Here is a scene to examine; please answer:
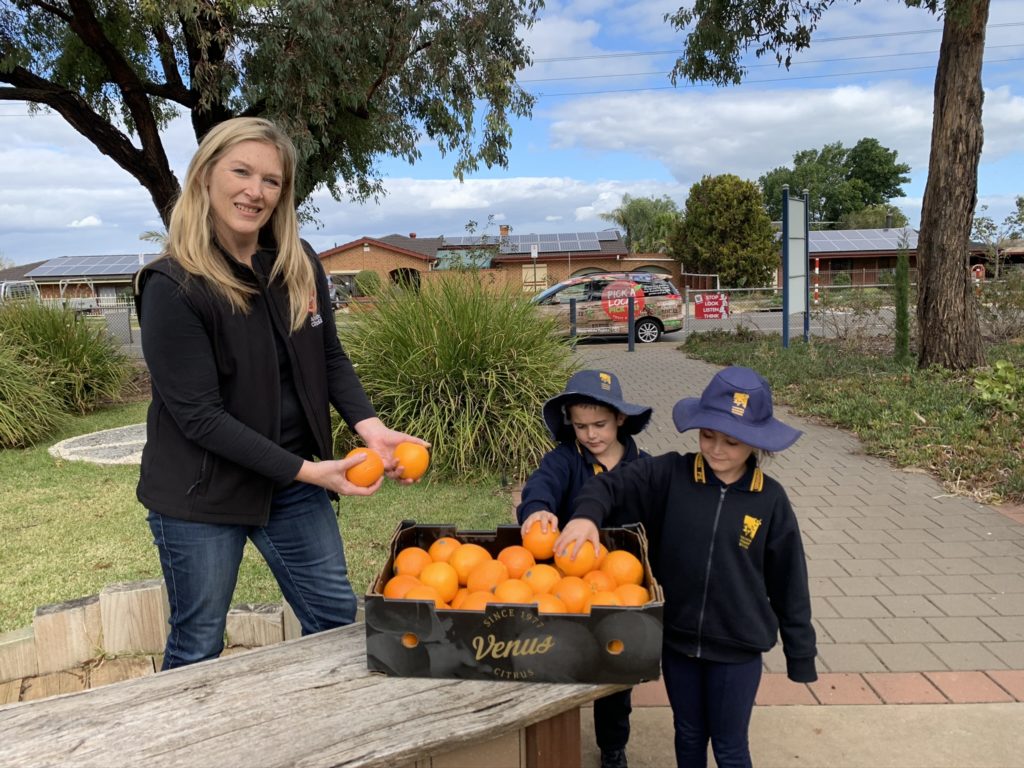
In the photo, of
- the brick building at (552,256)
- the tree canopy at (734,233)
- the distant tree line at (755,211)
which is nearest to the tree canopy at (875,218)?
the distant tree line at (755,211)

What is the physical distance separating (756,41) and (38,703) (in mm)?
11500

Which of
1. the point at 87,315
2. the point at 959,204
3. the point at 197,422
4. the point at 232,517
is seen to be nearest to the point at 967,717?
the point at 232,517

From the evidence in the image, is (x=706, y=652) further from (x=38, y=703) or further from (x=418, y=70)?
(x=418, y=70)

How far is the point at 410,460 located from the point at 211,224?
0.89m

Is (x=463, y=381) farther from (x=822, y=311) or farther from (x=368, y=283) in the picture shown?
(x=822, y=311)

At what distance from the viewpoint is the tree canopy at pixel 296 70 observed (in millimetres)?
7418

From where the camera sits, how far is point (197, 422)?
2.00m

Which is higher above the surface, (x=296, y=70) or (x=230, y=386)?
(x=296, y=70)

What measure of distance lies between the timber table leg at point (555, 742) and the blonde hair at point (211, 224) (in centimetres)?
Answer: 132

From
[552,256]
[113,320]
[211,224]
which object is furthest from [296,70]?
[552,256]

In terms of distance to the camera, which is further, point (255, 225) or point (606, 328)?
point (606, 328)

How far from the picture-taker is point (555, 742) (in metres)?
2.04

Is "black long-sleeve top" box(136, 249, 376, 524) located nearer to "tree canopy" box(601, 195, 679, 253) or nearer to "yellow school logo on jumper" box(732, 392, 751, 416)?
"yellow school logo on jumper" box(732, 392, 751, 416)

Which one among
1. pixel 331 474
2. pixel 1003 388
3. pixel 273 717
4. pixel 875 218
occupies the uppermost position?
pixel 875 218
